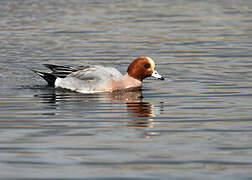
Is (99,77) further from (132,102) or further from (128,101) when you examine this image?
(132,102)

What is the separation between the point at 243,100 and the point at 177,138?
3276 millimetres

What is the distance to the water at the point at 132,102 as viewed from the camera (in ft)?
24.8

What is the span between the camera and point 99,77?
1332cm

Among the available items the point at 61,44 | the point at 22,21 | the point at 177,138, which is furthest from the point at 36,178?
the point at 22,21

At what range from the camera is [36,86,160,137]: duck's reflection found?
32.8 feet

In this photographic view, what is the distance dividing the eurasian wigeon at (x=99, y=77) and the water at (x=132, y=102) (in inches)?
9.4

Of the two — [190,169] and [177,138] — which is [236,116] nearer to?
[177,138]

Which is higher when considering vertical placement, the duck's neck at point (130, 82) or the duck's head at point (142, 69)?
the duck's head at point (142, 69)

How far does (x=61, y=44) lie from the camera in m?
19.3

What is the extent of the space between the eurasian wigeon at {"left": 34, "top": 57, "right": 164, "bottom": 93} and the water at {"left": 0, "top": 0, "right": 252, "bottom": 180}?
238 mm

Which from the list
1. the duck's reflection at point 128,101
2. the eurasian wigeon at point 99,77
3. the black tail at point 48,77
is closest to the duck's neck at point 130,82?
the eurasian wigeon at point 99,77

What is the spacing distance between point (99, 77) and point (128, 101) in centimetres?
126

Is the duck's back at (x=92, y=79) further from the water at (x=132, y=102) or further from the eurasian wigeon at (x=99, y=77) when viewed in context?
the water at (x=132, y=102)

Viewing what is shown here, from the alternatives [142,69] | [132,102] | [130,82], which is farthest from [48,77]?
[132,102]
